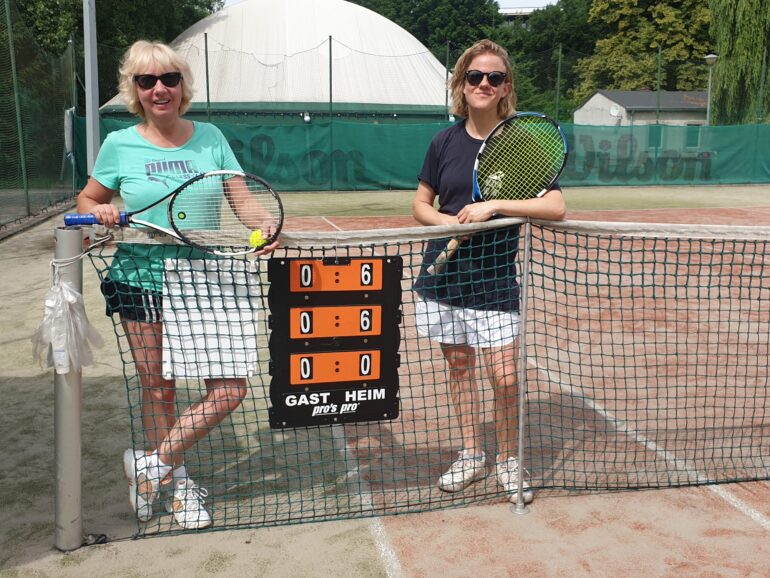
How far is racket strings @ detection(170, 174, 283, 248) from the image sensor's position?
2.72 m

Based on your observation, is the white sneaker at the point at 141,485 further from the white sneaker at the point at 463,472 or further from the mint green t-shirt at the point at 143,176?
the white sneaker at the point at 463,472

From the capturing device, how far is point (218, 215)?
284 centimetres

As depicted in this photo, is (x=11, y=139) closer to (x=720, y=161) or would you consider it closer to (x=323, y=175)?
(x=323, y=175)

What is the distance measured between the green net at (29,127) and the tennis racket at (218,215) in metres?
10.3

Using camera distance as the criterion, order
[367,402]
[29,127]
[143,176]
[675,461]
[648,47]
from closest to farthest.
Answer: [143,176]
[367,402]
[675,461]
[29,127]
[648,47]

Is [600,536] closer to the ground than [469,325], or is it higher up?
closer to the ground

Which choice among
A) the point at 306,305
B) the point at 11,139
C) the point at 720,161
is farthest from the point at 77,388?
the point at 720,161

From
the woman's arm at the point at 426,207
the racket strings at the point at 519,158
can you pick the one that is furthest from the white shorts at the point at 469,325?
the racket strings at the point at 519,158

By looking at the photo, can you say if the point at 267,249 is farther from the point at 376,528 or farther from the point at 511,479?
the point at 511,479

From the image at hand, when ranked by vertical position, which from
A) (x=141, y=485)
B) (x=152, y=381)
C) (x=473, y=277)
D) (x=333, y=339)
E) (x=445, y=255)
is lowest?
(x=141, y=485)

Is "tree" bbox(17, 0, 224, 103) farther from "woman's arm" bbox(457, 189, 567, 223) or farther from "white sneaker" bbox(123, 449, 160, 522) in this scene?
"woman's arm" bbox(457, 189, 567, 223)

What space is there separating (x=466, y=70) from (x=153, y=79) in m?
1.24

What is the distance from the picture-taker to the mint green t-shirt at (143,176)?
112 inches

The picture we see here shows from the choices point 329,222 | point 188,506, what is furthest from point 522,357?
point 329,222
